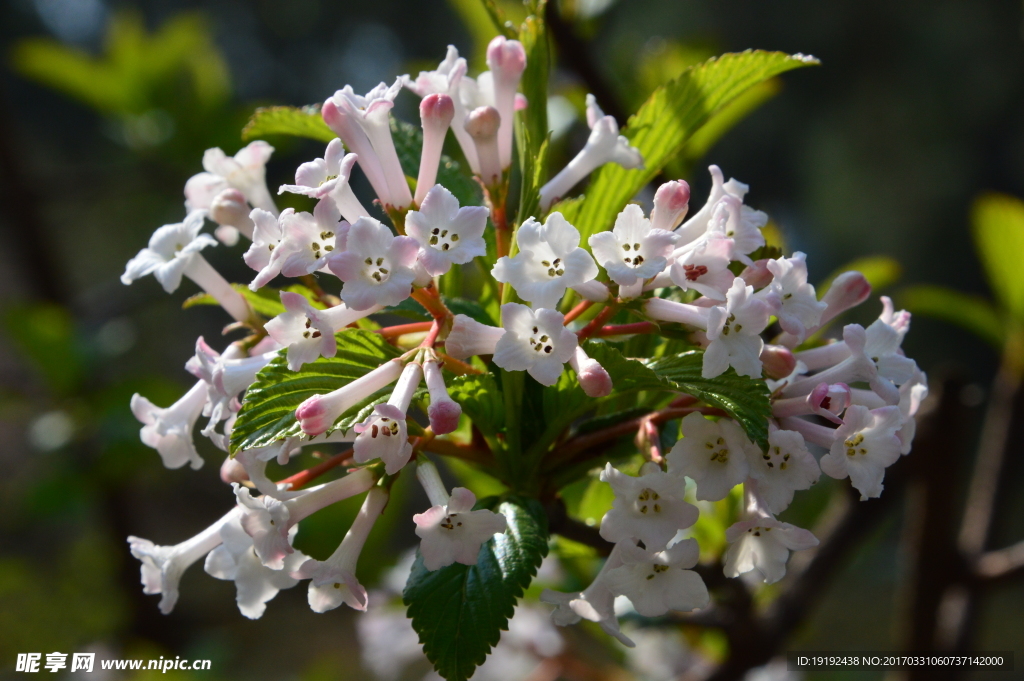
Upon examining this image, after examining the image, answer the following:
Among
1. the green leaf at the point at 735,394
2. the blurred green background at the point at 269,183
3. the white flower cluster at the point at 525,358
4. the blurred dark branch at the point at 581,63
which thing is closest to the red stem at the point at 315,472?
the white flower cluster at the point at 525,358

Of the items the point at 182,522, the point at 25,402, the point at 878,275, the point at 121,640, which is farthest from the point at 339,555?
the point at 182,522

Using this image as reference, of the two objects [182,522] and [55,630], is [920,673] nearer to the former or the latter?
[55,630]

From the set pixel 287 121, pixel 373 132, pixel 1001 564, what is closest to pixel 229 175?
pixel 287 121

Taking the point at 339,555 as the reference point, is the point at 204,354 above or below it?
above

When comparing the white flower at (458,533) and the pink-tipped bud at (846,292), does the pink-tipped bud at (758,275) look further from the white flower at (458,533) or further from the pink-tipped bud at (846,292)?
the white flower at (458,533)

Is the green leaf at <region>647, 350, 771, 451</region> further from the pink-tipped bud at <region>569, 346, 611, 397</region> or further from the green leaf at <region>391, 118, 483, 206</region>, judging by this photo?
the green leaf at <region>391, 118, 483, 206</region>

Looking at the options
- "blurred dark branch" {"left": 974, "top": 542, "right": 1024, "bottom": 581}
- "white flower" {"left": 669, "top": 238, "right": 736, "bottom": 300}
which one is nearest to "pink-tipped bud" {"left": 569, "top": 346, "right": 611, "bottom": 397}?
"white flower" {"left": 669, "top": 238, "right": 736, "bottom": 300}
